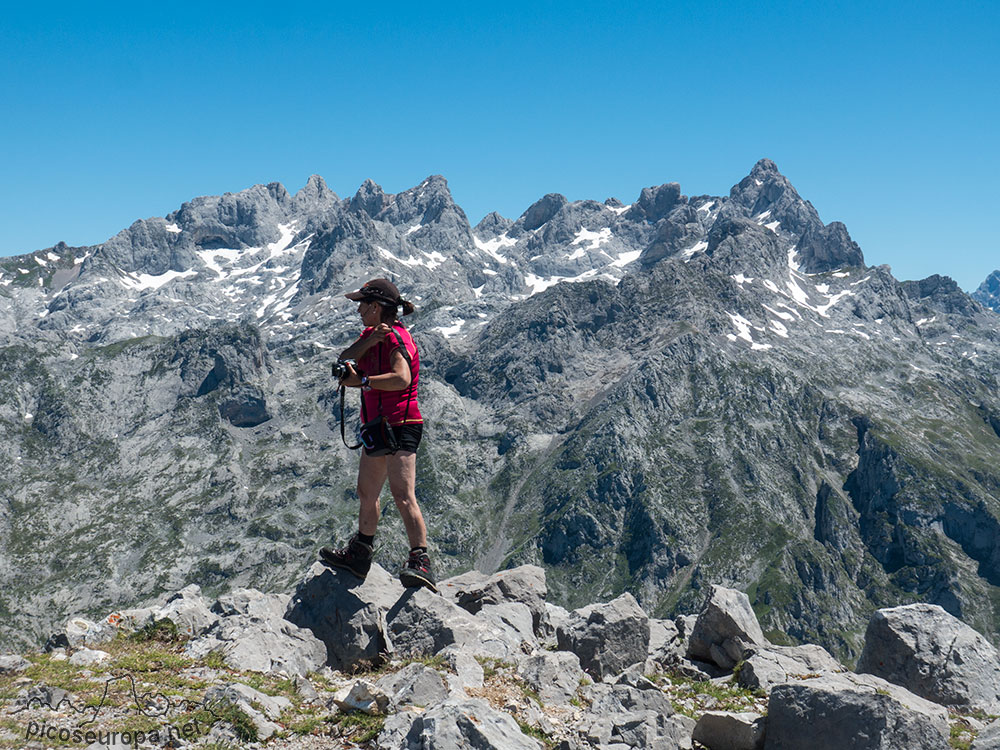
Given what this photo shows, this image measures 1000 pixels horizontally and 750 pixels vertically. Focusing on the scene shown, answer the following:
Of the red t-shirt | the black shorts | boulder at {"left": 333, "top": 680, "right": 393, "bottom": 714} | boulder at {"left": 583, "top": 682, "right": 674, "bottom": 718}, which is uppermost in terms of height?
the red t-shirt

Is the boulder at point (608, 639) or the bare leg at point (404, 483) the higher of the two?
the bare leg at point (404, 483)

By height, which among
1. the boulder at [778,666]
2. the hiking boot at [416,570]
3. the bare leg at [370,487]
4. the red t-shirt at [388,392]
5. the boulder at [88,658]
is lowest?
the boulder at [778,666]

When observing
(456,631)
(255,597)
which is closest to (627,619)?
(456,631)

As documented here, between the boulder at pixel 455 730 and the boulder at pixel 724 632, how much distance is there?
946 centimetres

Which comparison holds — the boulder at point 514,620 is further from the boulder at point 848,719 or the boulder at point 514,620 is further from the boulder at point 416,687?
the boulder at point 848,719

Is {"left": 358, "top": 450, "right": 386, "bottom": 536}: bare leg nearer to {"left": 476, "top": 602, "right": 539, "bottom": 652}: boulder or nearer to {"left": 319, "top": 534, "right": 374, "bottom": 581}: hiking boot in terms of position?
{"left": 319, "top": 534, "right": 374, "bottom": 581}: hiking boot

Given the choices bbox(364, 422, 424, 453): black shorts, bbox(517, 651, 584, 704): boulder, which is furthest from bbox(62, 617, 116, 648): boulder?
bbox(517, 651, 584, 704): boulder

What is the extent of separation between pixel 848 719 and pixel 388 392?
9598 mm

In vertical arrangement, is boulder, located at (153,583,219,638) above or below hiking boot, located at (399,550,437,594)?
below

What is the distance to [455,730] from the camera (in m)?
8.91

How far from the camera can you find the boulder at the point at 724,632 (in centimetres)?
1766

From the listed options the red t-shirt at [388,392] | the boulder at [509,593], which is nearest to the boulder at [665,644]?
the boulder at [509,593]

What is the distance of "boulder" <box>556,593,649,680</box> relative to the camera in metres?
16.6

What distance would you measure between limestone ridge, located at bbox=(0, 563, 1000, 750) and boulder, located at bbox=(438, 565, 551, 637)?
83mm
